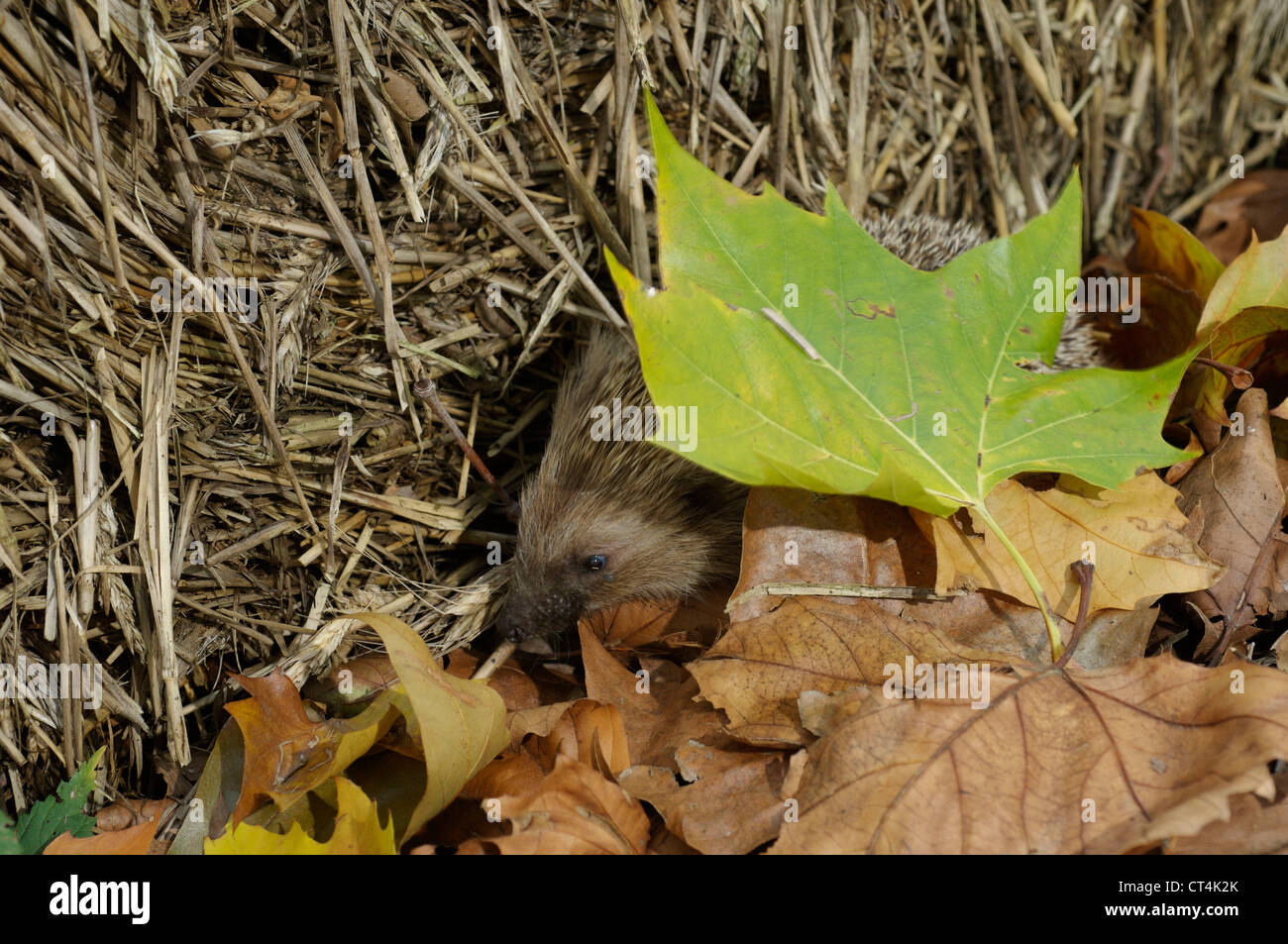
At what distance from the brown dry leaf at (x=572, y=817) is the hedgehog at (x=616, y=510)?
939 mm

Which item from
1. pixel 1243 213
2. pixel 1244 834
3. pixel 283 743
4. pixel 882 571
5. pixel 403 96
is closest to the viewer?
pixel 1244 834

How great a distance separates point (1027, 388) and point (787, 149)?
1.24 m

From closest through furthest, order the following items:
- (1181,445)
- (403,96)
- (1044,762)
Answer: (1044,762)
(403,96)
(1181,445)

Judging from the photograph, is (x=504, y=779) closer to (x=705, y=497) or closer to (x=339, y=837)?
(x=339, y=837)

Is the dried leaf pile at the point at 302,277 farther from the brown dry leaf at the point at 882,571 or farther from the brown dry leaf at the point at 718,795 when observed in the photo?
the brown dry leaf at the point at 882,571

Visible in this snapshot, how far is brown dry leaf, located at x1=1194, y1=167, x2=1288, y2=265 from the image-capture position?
4.08m

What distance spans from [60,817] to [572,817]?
1.23 metres

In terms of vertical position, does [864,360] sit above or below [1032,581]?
above

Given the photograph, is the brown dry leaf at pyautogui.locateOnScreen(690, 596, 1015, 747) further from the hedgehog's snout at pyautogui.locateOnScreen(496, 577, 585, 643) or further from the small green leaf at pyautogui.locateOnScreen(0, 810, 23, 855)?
the small green leaf at pyautogui.locateOnScreen(0, 810, 23, 855)

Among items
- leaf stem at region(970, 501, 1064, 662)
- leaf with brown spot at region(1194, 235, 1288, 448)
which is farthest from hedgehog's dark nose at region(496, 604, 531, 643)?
leaf with brown spot at region(1194, 235, 1288, 448)

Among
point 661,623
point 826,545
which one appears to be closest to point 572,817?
point 826,545

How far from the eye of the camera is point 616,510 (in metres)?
3.41

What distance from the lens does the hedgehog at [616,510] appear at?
3271 millimetres

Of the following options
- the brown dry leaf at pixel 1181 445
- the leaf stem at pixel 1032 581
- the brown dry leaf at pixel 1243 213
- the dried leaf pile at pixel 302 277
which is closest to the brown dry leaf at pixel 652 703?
the dried leaf pile at pixel 302 277
